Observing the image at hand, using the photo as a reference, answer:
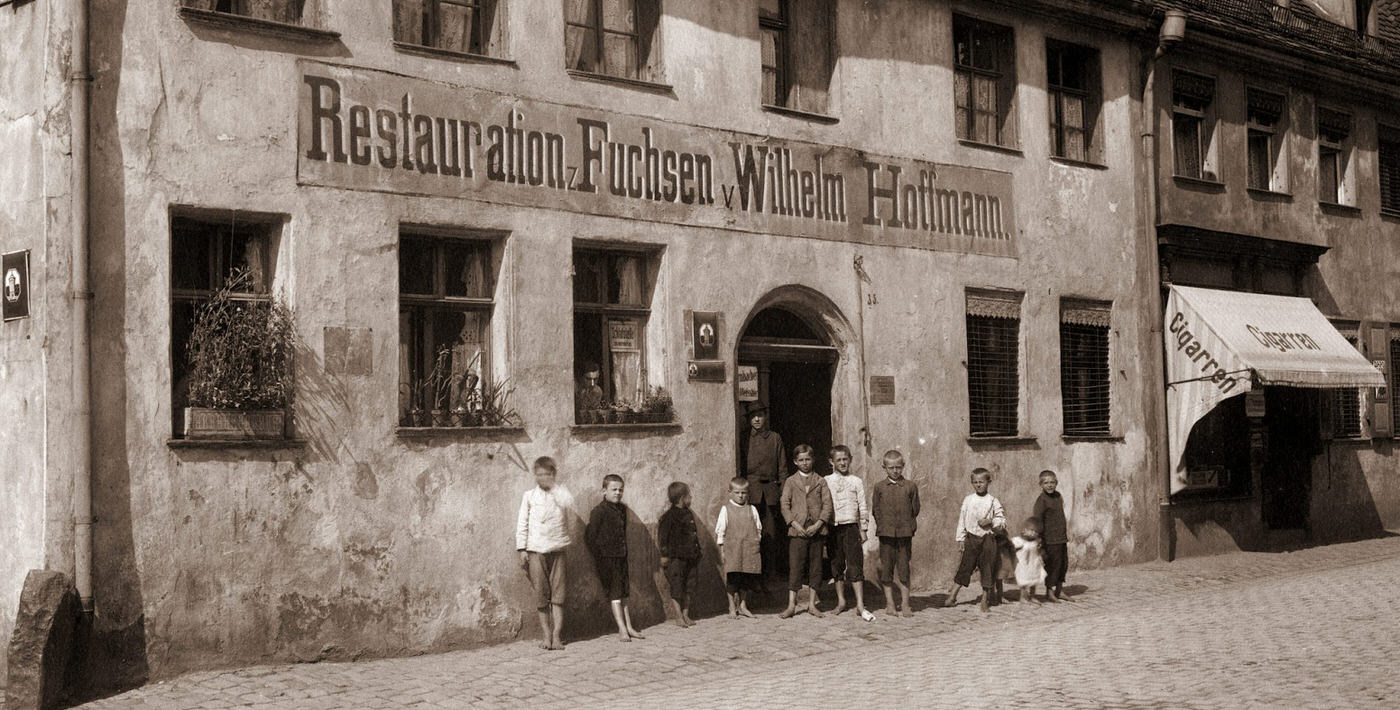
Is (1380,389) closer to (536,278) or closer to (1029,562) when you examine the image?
(1029,562)

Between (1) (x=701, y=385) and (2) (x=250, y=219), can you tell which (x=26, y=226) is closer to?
(2) (x=250, y=219)

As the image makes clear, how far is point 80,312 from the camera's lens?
10.5m

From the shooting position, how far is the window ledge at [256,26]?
442 inches

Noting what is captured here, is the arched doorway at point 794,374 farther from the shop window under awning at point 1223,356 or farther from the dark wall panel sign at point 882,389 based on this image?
the shop window under awning at point 1223,356

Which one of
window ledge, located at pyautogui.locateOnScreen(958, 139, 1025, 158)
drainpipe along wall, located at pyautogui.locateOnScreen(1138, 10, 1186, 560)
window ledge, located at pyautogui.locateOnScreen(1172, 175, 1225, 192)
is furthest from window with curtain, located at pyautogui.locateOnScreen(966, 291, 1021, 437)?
window ledge, located at pyautogui.locateOnScreen(1172, 175, 1225, 192)

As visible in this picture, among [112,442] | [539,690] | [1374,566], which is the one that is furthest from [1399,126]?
[112,442]

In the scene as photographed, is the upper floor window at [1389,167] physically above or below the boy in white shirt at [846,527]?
above

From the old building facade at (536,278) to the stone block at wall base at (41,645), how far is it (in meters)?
0.31

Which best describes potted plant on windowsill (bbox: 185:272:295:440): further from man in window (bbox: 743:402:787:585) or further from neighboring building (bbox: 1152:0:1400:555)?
neighboring building (bbox: 1152:0:1400:555)

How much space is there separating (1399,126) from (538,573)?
18442 millimetres

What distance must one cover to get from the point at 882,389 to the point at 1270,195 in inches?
349

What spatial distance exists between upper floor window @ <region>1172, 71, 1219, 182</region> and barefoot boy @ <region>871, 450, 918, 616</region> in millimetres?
8152

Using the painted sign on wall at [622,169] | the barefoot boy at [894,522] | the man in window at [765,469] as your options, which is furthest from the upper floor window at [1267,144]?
the man in window at [765,469]

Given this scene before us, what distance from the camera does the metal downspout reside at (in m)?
10.4
